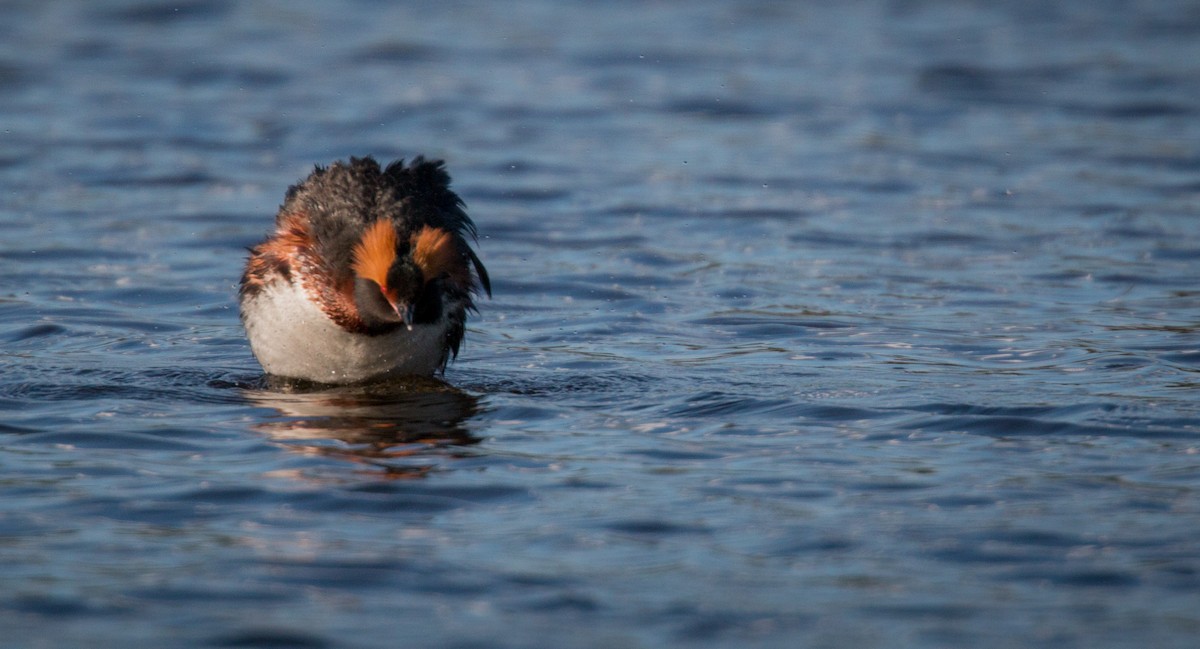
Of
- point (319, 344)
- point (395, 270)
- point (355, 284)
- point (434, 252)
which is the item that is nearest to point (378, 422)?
point (319, 344)

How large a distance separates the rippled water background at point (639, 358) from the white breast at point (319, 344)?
0.22 metres

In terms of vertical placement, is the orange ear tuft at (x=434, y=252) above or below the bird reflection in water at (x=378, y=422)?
above

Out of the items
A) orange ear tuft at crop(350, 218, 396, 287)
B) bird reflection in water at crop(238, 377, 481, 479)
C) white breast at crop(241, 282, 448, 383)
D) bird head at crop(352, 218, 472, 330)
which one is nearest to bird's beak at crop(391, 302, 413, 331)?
bird head at crop(352, 218, 472, 330)

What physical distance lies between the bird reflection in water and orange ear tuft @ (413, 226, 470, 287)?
899mm

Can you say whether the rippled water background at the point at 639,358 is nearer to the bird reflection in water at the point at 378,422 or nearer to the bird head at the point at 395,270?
the bird reflection in water at the point at 378,422

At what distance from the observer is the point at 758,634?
21.8 ft

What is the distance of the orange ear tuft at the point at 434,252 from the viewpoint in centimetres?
964

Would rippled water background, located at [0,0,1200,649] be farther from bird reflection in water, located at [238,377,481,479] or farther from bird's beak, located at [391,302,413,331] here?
bird's beak, located at [391,302,413,331]

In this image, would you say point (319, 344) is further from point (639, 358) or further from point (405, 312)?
point (639, 358)

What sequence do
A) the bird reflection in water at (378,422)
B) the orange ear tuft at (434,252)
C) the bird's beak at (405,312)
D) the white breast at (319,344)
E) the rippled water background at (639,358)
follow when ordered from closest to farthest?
the rippled water background at (639,358)
the bird reflection in water at (378,422)
the bird's beak at (405,312)
the orange ear tuft at (434,252)
the white breast at (319,344)

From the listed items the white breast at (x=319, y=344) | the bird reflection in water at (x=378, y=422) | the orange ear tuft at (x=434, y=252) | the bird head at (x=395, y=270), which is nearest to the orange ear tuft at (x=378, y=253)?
the bird head at (x=395, y=270)

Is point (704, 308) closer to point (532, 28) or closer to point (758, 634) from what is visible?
point (758, 634)

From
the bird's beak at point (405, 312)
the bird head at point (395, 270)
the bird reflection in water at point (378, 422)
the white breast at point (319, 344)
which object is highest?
the bird head at point (395, 270)

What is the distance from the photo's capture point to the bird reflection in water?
909cm
